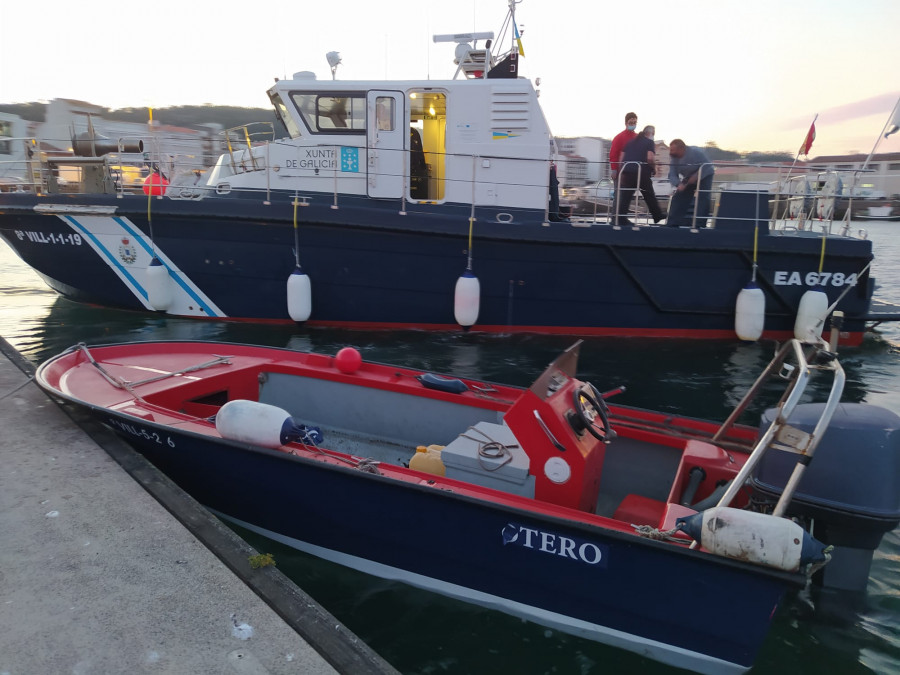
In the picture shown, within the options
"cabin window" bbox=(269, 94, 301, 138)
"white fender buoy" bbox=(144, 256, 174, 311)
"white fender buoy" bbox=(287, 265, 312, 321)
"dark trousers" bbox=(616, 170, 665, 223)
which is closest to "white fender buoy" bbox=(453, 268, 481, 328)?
"white fender buoy" bbox=(287, 265, 312, 321)

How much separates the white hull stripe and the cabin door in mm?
2510

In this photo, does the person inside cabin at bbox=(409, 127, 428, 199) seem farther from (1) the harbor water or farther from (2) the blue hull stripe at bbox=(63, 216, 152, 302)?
(2) the blue hull stripe at bbox=(63, 216, 152, 302)

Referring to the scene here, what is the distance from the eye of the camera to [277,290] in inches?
295

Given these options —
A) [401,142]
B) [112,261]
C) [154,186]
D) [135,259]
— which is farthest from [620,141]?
[112,261]

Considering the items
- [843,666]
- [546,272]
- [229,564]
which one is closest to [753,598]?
[843,666]

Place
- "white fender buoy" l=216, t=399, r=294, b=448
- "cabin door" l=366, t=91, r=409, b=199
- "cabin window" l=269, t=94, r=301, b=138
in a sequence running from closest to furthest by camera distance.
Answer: "white fender buoy" l=216, t=399, r=294, b=448, "cabin door" l=366, t=91, r=409, b=199, "cabin window" l=269, t=94, r=301, b=138

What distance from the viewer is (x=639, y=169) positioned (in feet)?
23.0

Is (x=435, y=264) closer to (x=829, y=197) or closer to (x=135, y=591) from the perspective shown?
(x=829, y=197)

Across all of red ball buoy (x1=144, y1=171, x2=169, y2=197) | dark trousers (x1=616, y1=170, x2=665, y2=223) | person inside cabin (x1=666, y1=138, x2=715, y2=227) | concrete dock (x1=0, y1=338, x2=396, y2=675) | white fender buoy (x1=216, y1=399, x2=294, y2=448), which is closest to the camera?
concrete dock (x1=0, y1=338, x2=396, y2=675)

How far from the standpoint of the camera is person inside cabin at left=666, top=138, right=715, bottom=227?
7.00 metres

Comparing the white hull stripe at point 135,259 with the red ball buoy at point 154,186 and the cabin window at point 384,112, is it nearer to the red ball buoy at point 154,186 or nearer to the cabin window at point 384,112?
the red ball buoy at point 154,186

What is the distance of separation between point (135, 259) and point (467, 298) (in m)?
4.09

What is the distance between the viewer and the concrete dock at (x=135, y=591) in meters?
2.06

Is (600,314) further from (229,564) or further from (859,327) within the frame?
(229,564)
